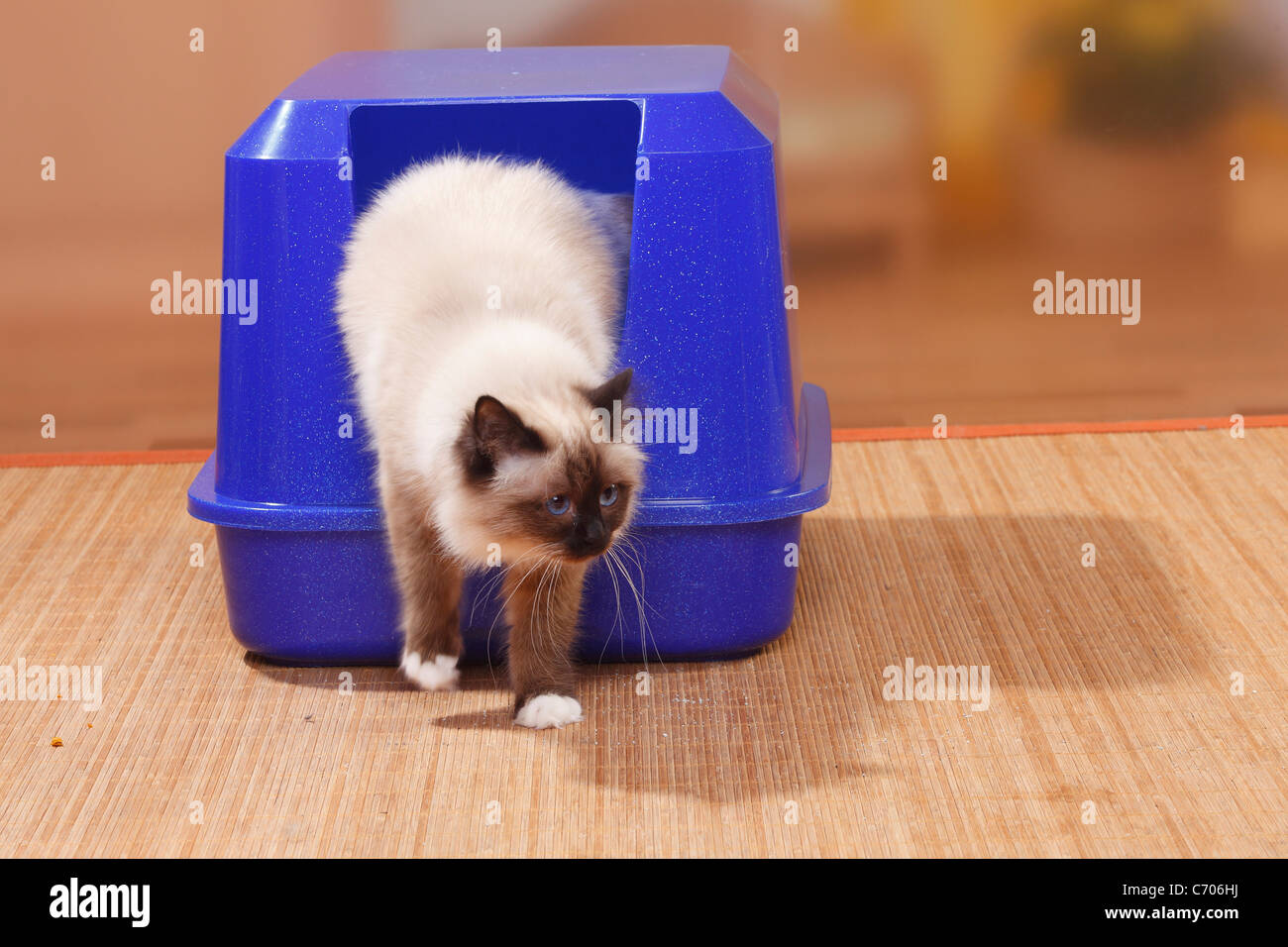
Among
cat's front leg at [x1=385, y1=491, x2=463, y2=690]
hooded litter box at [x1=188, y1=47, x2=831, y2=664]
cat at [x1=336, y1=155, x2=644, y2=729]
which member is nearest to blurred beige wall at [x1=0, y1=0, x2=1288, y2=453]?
hooded litter box at [x1=188, y1=47, x2=831, y2=664]

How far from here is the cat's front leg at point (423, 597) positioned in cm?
158

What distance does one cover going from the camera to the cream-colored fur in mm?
1460

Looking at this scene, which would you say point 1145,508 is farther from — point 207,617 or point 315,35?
point 315,35

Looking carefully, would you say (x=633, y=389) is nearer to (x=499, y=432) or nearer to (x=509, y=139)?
(x=499, y=432)

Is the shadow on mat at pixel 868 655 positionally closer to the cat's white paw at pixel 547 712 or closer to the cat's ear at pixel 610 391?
the cat's white paw at pixel 547 712

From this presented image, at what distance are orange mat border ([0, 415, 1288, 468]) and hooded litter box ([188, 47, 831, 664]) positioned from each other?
76cm

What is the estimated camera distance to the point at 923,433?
250 cm

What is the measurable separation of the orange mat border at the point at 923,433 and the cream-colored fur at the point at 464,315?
36.5 inches

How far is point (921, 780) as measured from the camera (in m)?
1.46

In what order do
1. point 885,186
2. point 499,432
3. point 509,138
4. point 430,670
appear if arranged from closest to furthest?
point 499,432 < point 430,670 < point 509,138 < point 885,186

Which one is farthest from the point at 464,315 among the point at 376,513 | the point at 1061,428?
the point at 1061,428

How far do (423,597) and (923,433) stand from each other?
119cm

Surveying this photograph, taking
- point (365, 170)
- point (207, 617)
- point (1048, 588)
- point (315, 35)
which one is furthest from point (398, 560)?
point (315, 35)

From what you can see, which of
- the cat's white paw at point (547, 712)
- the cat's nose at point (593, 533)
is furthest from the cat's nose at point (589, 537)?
the cat's white paw at point (547, 712)
